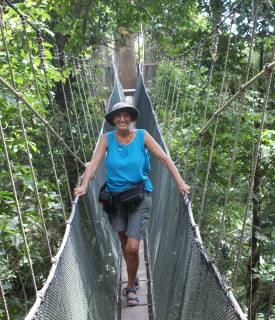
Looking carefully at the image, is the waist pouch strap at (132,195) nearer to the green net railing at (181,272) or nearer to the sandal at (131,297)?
the green net railing at (181,272)

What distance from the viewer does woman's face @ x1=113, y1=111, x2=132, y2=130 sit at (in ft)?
8.00

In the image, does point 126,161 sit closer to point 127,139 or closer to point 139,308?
point 127,139

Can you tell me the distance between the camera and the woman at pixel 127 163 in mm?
2451

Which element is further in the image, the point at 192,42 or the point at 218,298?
the point at 192,42

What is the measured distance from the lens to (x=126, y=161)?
246 centimetres

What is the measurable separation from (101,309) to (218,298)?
1.09m

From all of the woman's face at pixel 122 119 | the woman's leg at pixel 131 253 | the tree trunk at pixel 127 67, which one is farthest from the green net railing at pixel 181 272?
the tree trunk at pixel 127 67

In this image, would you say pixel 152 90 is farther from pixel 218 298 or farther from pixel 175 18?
pixel 218 298

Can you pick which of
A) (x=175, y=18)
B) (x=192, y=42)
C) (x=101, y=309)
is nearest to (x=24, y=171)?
(x=101, y=309)

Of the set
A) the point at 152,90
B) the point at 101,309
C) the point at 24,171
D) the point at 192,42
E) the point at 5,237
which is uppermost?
the point at 192,42

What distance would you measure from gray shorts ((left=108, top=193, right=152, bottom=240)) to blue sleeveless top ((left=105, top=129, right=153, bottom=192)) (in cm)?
11

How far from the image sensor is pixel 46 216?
3.19 m

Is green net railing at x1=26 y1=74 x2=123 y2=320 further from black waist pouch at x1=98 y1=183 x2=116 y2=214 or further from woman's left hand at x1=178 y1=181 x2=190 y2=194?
woman's left hand at x1=178 y1=181 x2=190 y2=194

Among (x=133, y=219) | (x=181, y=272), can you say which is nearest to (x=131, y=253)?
(x=133, y=219)
